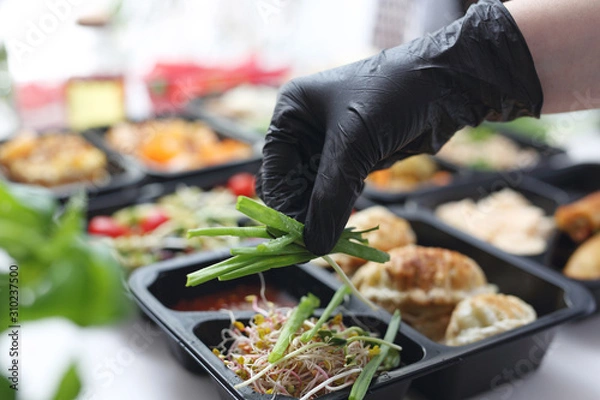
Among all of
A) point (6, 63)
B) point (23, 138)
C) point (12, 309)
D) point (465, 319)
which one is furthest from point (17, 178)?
point (12, 309)

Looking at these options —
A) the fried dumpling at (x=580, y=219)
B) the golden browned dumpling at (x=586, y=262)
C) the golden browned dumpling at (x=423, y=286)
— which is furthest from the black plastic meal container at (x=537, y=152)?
the golden browned dumpling at (x=423, y=286)

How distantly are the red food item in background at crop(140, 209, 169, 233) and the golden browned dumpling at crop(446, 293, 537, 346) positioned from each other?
35.0 inches

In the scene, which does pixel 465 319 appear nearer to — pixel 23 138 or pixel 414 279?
pixel 414 279

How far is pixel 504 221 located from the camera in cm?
202

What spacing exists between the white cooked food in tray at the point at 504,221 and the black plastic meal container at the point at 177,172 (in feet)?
2.49

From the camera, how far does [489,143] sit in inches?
105

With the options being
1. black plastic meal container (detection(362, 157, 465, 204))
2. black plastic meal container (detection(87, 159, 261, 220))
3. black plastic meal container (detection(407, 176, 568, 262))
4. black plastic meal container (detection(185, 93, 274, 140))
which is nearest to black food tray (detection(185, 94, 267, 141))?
black plastic meal container (detection(185, 93, 274, 140))

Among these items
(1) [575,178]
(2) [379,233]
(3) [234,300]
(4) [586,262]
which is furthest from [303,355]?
(1) [575,178]

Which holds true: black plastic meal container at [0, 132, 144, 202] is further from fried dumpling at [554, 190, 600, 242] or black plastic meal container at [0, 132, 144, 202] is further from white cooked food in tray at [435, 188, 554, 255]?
fried dumpling at [554, 190, 600, 242]

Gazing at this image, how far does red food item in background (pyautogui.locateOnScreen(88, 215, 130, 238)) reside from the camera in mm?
1794

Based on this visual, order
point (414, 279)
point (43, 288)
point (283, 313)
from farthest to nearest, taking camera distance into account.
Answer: point (414, 279)
point (283, 313)
point (43, 288)

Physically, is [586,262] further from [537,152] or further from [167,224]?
[167,224]

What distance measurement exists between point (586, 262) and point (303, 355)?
975mm

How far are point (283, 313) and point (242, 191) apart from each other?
89cm
